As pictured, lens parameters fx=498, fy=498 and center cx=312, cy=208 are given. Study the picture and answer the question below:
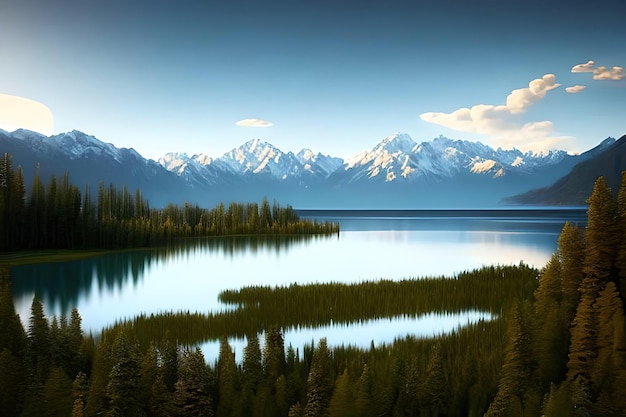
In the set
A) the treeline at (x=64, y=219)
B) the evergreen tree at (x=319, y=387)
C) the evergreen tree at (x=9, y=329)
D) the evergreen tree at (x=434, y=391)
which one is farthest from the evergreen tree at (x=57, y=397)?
the treeline at (x=64, y=219)

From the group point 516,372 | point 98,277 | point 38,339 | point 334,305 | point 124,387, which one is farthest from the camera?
point 98,277

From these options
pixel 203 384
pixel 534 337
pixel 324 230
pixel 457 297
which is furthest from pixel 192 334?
pixel 324 230

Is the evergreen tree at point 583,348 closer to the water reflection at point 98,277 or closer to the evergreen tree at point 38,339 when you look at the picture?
the evergreen tree at point 38,339

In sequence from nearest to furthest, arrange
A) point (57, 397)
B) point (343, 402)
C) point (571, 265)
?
point (343, 402), point (57, 397), point (571, 265)

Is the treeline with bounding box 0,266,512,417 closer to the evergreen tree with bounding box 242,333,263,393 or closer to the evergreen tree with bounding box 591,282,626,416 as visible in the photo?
the evergreen tree with bounding box 242,333,263,393

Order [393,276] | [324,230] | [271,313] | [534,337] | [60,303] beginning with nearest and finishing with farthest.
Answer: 1. [534,337]
2. [271,313]
3. [60,303]
4. [393,276]
5. [324,230]

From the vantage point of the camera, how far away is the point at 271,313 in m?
30.7

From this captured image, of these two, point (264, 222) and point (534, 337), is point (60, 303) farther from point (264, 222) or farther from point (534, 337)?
point (264, 222)

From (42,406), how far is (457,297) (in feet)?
93.2

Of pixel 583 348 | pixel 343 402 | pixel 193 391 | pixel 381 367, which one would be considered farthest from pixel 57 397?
pixel 583 348

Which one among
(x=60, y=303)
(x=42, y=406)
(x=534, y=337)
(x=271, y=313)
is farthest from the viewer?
(x=60, y=303)

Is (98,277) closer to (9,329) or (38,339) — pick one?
(9,329)

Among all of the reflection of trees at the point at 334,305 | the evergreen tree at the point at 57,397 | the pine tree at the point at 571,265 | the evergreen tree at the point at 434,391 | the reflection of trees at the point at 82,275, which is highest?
the pine tree at the point at 571,265

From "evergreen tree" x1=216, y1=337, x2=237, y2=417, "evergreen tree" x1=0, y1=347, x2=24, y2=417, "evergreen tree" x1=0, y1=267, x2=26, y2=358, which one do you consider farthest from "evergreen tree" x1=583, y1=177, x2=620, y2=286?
"evergreen tree" x1=0, y1=267, x2=26, y2=358
